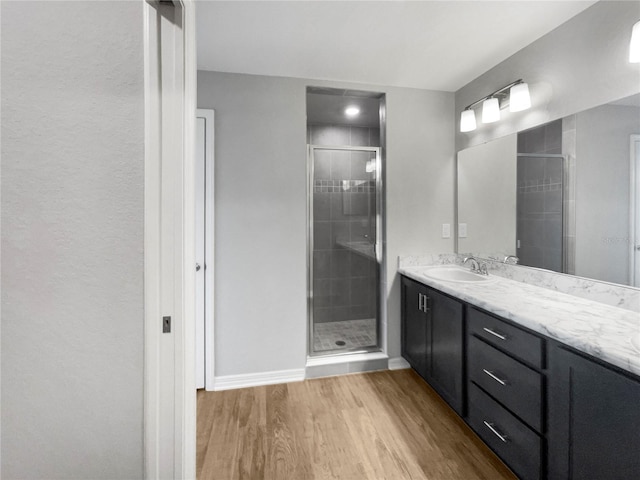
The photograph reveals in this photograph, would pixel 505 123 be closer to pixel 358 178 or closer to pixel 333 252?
pixel 358 178

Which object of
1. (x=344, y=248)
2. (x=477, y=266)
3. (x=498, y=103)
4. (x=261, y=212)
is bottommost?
(x=477, y=266)

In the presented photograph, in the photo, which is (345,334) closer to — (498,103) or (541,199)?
(541,199)

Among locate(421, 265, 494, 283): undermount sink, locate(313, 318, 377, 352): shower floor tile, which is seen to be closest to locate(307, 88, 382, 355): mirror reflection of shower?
locate(313, 318, 377, 352): shower floor tile

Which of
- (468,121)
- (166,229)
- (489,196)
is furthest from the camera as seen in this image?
(468,121)

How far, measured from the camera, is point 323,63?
2205 millimetres

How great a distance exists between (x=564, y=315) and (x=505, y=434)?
642mm

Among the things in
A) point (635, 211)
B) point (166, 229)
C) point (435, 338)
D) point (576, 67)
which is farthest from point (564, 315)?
point (166, 229)

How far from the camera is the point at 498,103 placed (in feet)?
7.29

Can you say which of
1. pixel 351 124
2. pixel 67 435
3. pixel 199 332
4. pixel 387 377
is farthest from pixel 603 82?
pixel 199 332

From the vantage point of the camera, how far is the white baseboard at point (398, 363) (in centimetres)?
263

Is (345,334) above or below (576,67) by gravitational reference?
below

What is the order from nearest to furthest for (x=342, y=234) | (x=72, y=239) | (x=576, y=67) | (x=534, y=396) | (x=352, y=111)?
(x=72, y=239) < (x=534, y=396) < (x=576, y=67) < (x=342, y=234) < (x=352, y=111)

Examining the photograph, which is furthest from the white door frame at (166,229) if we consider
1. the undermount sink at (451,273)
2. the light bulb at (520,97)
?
the light bulb at (520,97)

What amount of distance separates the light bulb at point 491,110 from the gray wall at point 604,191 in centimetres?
59
